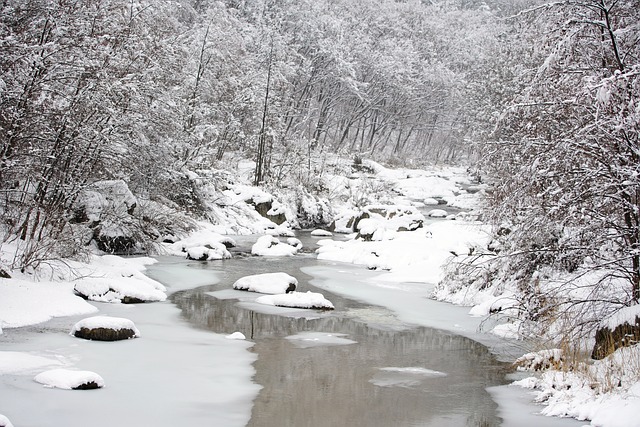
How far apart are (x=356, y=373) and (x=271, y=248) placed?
13093mm

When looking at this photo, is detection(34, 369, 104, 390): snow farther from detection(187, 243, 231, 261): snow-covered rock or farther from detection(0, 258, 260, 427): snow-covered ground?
detection(187, 243, 231, 261): snow-covered rock

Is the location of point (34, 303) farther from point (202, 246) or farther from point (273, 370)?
point (202, 246)

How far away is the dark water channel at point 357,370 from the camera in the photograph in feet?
23.4

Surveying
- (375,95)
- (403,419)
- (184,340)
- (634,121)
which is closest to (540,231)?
(634,121)

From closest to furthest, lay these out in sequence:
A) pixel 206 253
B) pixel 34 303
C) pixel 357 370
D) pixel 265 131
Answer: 1. pixel 357 370
2. pixel 34 303
3. pixel 206 253
4. pixel 265 131

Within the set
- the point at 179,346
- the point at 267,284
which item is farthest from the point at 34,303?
the point at 267,284

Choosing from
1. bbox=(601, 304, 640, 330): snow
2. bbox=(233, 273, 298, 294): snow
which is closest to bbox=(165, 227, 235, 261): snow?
bbox=(233, 273, 298, 294): snow

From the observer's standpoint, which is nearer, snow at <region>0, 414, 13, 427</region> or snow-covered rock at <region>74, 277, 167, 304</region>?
snow at <region>0, 414, 13, 427</region>

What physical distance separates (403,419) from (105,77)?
1076cm

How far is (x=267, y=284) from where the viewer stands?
47.3 ft

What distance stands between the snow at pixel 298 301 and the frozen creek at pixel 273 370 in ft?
0.96

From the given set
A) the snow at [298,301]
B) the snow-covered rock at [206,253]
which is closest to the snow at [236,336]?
the snow at [298,301]

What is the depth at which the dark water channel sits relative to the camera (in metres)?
7.14

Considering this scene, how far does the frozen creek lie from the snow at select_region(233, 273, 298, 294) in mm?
529
